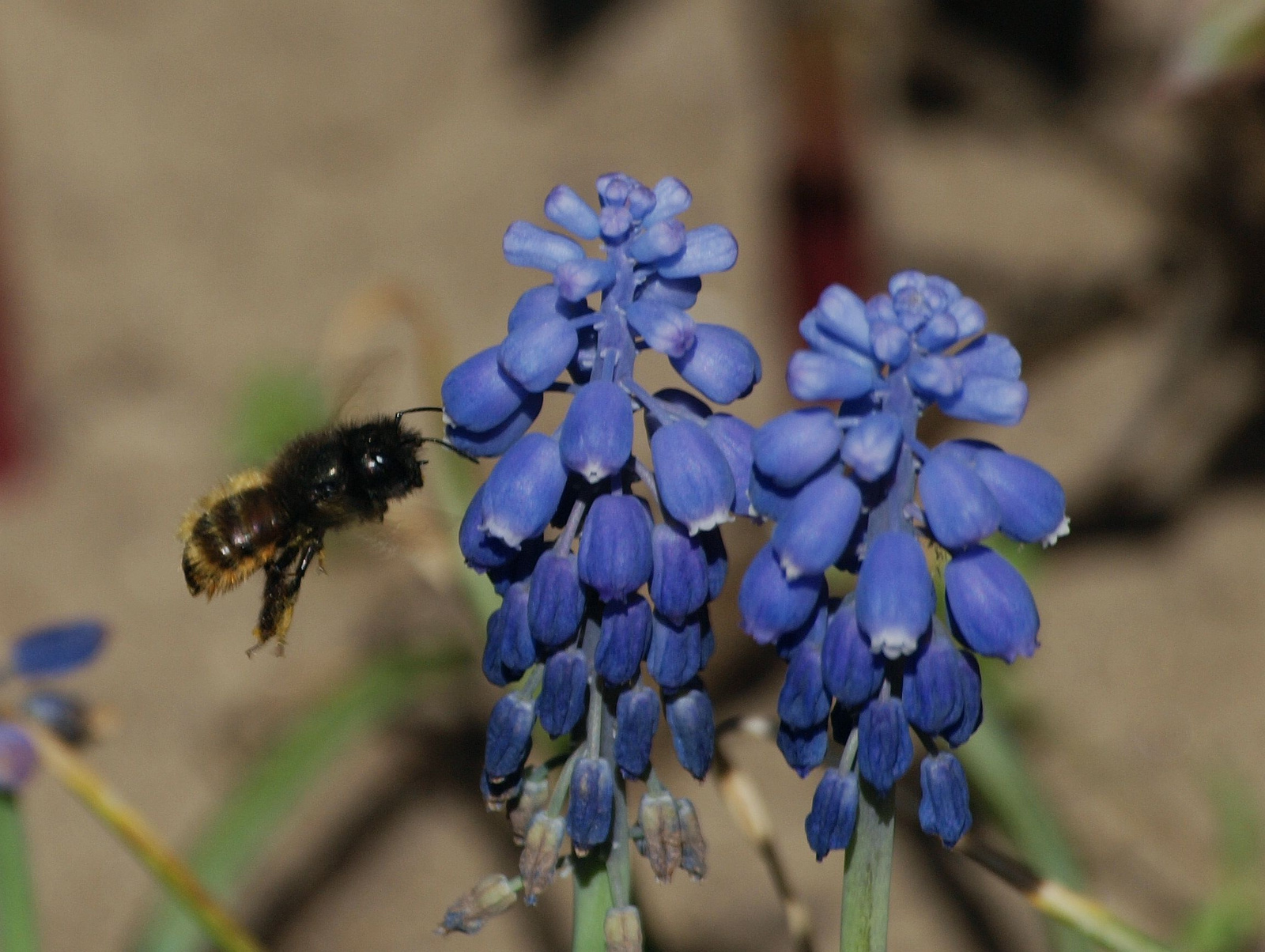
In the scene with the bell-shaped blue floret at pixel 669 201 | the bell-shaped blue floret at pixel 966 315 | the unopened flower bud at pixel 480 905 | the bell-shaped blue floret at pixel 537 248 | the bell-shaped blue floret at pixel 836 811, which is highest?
the bell-shaped blue floret at pixel 537 248

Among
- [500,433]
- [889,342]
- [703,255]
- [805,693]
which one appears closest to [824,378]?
[889,342]

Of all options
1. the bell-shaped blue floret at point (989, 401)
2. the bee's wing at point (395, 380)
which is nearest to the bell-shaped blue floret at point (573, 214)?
the bell-shaped blue floret at point (989, 401)

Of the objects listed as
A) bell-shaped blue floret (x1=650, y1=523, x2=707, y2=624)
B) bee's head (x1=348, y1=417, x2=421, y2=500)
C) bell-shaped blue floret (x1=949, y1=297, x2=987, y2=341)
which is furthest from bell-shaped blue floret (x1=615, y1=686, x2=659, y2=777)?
bee's head (x1=348, y1=417, x2=421, y2=500)

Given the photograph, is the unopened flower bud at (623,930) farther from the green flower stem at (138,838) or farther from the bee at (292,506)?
the green flower stem at (138,838)

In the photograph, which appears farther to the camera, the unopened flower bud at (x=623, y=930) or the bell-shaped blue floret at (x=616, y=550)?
the unopened flower bud at (x=623, y=930)

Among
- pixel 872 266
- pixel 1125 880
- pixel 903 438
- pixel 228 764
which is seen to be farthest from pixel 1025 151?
pixel 903 438

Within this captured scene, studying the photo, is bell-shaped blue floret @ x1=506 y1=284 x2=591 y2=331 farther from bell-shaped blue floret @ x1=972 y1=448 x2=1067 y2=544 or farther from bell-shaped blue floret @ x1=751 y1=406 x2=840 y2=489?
bell-shaped blue floret @ x1=972 y1=448 x2=1067 y2=544

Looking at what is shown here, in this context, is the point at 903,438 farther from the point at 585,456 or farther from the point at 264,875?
the point at 264,875
